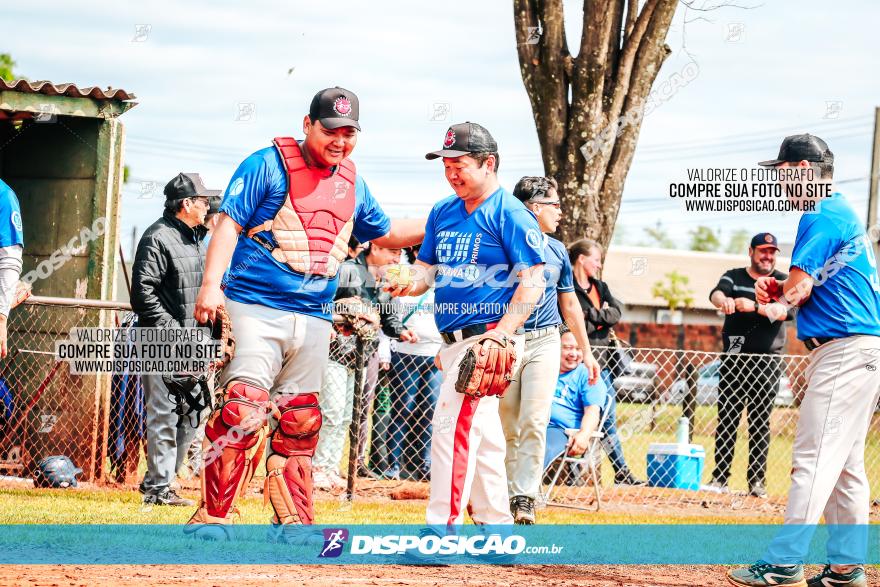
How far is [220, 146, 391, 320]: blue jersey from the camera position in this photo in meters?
6.09

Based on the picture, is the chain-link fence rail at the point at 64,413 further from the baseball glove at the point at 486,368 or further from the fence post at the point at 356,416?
the baseball glove at the point at 486,368

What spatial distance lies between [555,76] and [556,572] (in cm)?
696

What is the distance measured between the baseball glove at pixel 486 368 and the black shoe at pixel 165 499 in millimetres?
3027

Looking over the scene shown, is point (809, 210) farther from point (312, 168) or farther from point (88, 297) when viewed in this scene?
point (88, 297)

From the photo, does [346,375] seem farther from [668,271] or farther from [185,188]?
[668,271]

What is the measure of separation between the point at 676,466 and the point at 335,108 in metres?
6.32

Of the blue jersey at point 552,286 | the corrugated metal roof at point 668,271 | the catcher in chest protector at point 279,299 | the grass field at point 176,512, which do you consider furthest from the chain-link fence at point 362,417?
the corrugated metal roof at point 668,271

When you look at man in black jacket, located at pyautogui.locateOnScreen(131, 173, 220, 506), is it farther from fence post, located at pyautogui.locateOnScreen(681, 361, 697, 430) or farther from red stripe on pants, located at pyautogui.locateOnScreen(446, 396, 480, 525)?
fence post, located at pyautogui.locateOnScreen(681, 361, 697, 430)

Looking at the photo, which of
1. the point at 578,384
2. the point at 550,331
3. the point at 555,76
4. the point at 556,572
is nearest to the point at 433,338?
the point at 578,384

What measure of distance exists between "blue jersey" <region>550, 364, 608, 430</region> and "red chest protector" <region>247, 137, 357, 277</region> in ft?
12.2

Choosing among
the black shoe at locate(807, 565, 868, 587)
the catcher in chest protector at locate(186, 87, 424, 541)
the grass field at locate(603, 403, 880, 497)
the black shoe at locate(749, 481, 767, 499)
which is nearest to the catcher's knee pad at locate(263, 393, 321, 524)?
the catcher in chest protector at locate(186, 87, 424, 541)

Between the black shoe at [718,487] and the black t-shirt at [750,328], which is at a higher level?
the black t-shirt at [750,328]

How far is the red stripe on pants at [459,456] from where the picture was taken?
6160 millimetres

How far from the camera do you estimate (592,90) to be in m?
11.9
